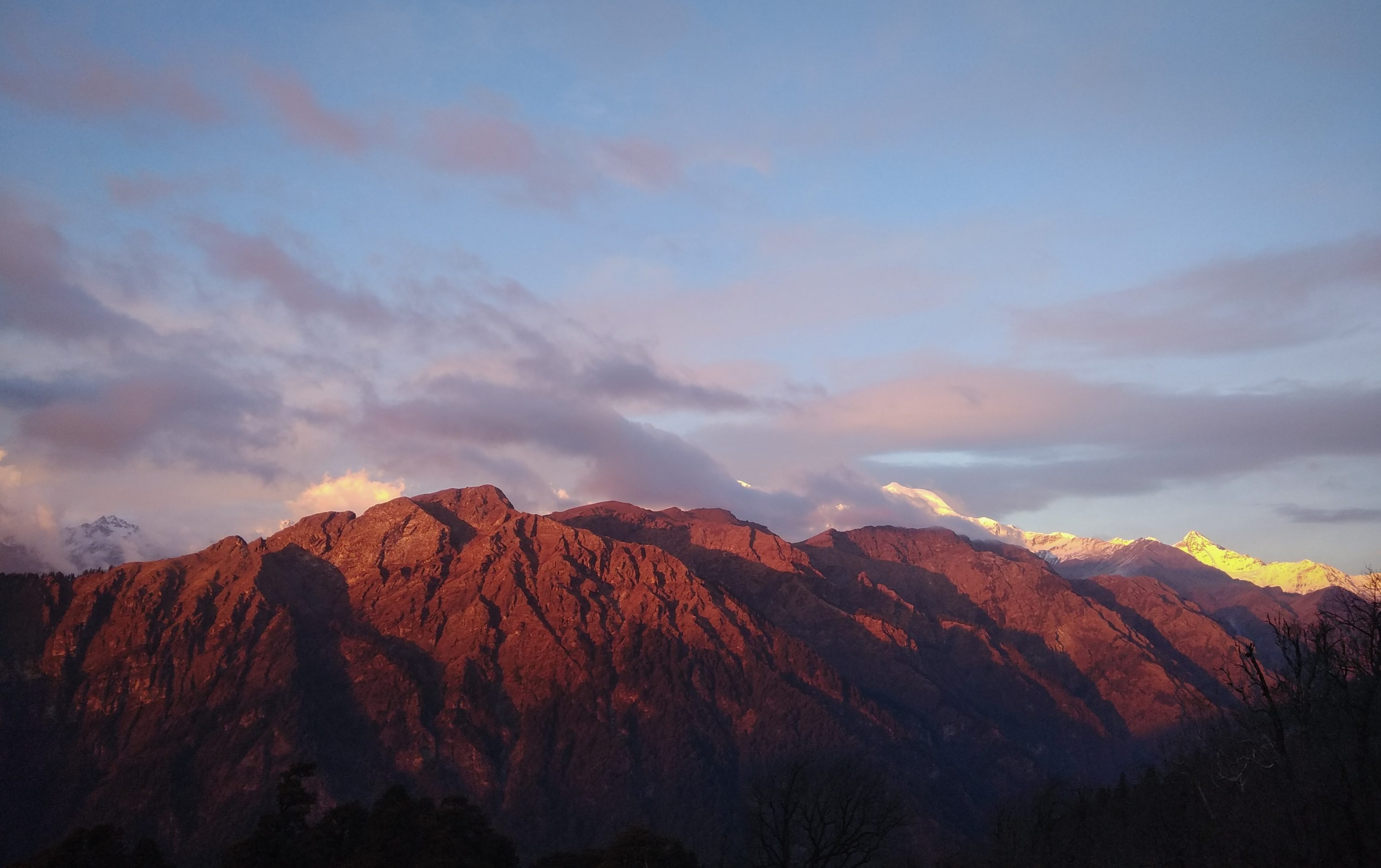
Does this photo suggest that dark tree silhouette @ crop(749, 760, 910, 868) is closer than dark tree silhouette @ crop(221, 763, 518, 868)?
No

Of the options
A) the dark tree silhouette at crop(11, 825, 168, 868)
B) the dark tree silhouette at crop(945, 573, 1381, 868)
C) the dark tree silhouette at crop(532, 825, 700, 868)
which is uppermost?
the dark tree silhouette at crop(945, 573, 1381, 868)

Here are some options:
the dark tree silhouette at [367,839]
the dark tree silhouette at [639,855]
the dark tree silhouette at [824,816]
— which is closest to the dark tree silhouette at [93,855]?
the dark tree silhouette at [367,839]

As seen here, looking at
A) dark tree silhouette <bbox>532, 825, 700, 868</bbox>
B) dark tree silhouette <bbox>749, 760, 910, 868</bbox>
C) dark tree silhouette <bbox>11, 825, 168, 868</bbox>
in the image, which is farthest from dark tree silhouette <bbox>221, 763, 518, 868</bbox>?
dark tree silhouette <bbox>749, 760, 910, 868</bbox>

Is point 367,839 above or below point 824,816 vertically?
below

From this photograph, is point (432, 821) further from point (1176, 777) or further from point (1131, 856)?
point (1176, 777)

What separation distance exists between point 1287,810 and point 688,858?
48.5 m

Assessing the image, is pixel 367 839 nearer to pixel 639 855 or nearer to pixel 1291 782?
pixel 639 855

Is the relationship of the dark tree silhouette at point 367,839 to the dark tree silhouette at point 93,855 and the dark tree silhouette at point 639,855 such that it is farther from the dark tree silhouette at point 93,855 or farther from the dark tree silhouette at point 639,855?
the dark tree silhouette at point 93,855

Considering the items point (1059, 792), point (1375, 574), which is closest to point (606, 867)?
point (1375, 574)

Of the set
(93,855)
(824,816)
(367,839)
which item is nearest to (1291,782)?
(824,816)

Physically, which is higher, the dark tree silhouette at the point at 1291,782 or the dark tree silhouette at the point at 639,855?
the dark tree silhouette at the point at 1291,782

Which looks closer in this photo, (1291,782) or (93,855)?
(1291,782)

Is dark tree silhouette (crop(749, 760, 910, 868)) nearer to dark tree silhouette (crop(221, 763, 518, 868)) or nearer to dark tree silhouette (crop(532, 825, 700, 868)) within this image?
dark tree silhouette (crop(532, 825, 700, 868))

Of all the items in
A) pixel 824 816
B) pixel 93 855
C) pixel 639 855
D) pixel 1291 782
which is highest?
pixel 1291 782
